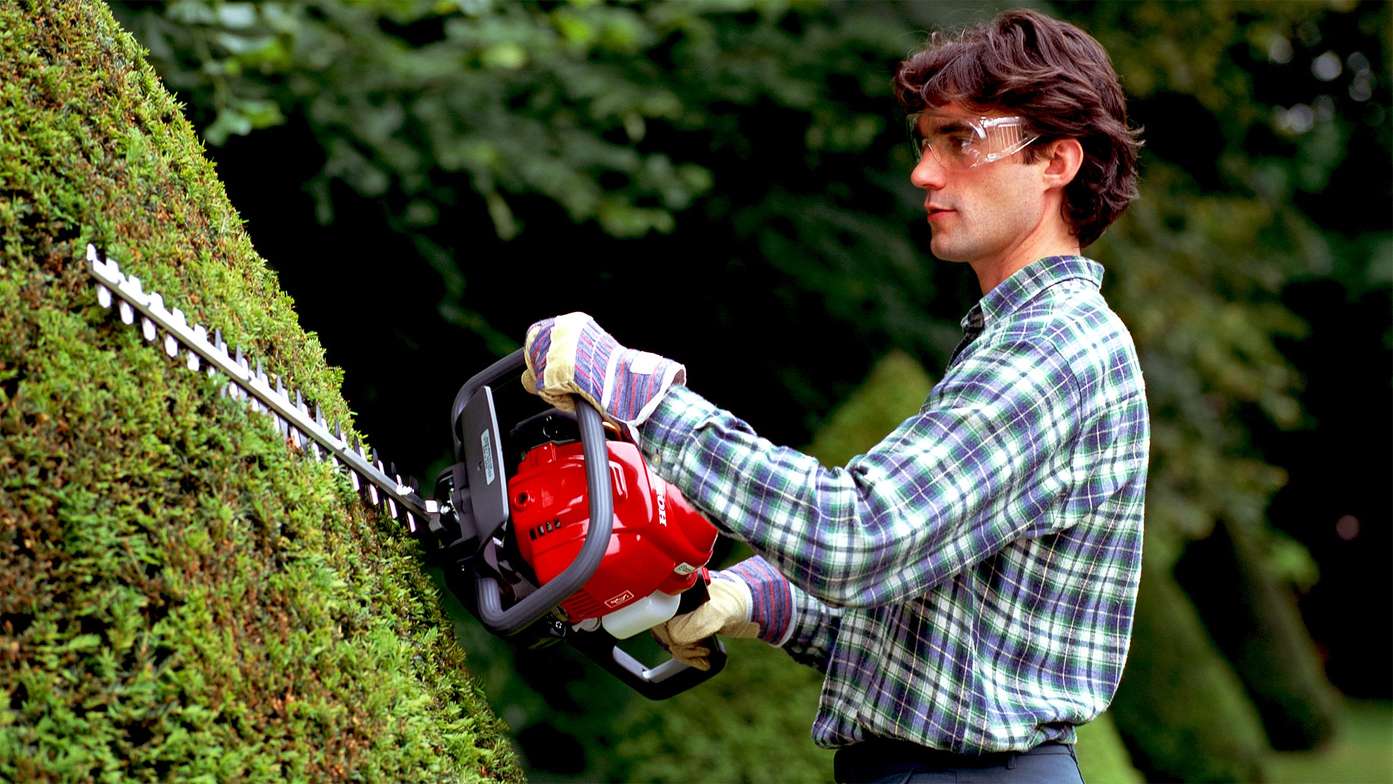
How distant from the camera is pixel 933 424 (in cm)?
197

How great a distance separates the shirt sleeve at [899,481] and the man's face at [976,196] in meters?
0.32

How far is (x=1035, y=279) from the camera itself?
87.1 inches

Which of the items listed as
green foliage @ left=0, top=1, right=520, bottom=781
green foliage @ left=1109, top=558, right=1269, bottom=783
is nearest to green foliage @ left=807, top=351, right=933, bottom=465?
green foliage @ left=1109, top=558, right=1269, bottom=783

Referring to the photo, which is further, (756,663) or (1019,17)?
(756,663)

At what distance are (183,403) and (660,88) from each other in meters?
4.04

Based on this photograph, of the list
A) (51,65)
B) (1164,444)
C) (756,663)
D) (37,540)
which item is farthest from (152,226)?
(1164,444)

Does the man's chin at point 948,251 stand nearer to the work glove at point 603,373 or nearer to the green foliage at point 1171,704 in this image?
the work glove at point 603,373

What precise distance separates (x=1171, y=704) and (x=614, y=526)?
816cm

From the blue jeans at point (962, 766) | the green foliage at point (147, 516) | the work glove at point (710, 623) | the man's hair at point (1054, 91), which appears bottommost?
the work glove at point (710, 623)

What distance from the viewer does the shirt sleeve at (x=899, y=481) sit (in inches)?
74.8

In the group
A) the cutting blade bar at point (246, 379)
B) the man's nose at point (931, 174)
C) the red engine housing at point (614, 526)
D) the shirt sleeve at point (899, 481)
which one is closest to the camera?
the cutting blade bar at point (246, 379)

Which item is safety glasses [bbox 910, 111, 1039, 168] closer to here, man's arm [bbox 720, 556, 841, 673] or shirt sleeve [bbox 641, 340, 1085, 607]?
shirt sleeve [bbox 641, 340, 1085, 607]

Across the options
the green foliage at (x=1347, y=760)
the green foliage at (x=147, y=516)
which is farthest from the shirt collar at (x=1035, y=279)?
the green foliage at (x=1347, y=760)

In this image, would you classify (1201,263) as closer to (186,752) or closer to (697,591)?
(697,591)
